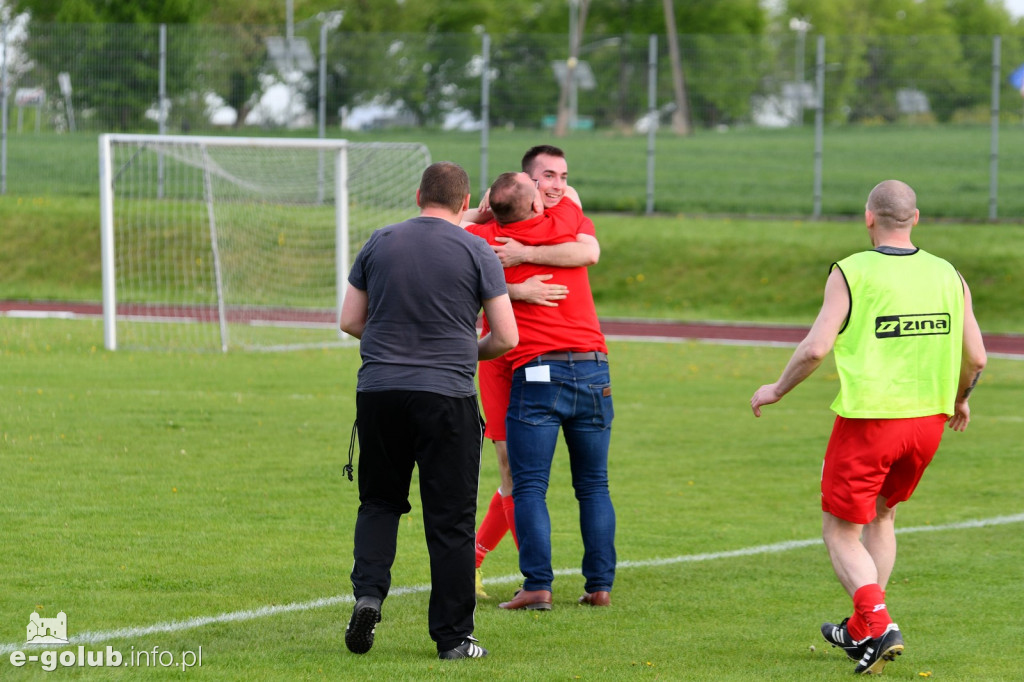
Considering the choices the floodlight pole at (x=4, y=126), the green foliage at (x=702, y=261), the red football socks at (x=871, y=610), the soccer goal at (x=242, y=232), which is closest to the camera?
the red football socks at (x=871, y=610)

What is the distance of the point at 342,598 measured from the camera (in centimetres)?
633

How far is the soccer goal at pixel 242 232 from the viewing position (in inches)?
727

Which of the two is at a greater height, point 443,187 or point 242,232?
point 443,187

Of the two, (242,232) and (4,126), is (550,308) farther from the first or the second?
(4,126)

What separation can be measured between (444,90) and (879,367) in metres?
22.4

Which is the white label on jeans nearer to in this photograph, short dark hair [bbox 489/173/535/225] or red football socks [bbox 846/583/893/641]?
short dark hair [bbox 489/173/535/225]

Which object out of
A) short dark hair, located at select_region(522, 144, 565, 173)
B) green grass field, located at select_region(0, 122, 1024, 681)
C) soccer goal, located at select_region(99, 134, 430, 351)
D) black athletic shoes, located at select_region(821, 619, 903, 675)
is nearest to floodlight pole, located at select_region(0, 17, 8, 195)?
soccer goal, located at select_region(99, 134, 430, 351)

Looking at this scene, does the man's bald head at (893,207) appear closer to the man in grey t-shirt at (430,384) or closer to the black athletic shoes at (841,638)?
the man in grey t-shirt at (430,384)

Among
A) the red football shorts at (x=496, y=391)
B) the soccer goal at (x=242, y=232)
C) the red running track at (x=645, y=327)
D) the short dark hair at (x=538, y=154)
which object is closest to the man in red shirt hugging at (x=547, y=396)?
the red football shorts at (x=496, y=391)

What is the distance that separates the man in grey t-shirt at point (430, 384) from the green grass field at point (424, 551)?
255mm

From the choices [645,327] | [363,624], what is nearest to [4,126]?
[645,327]
